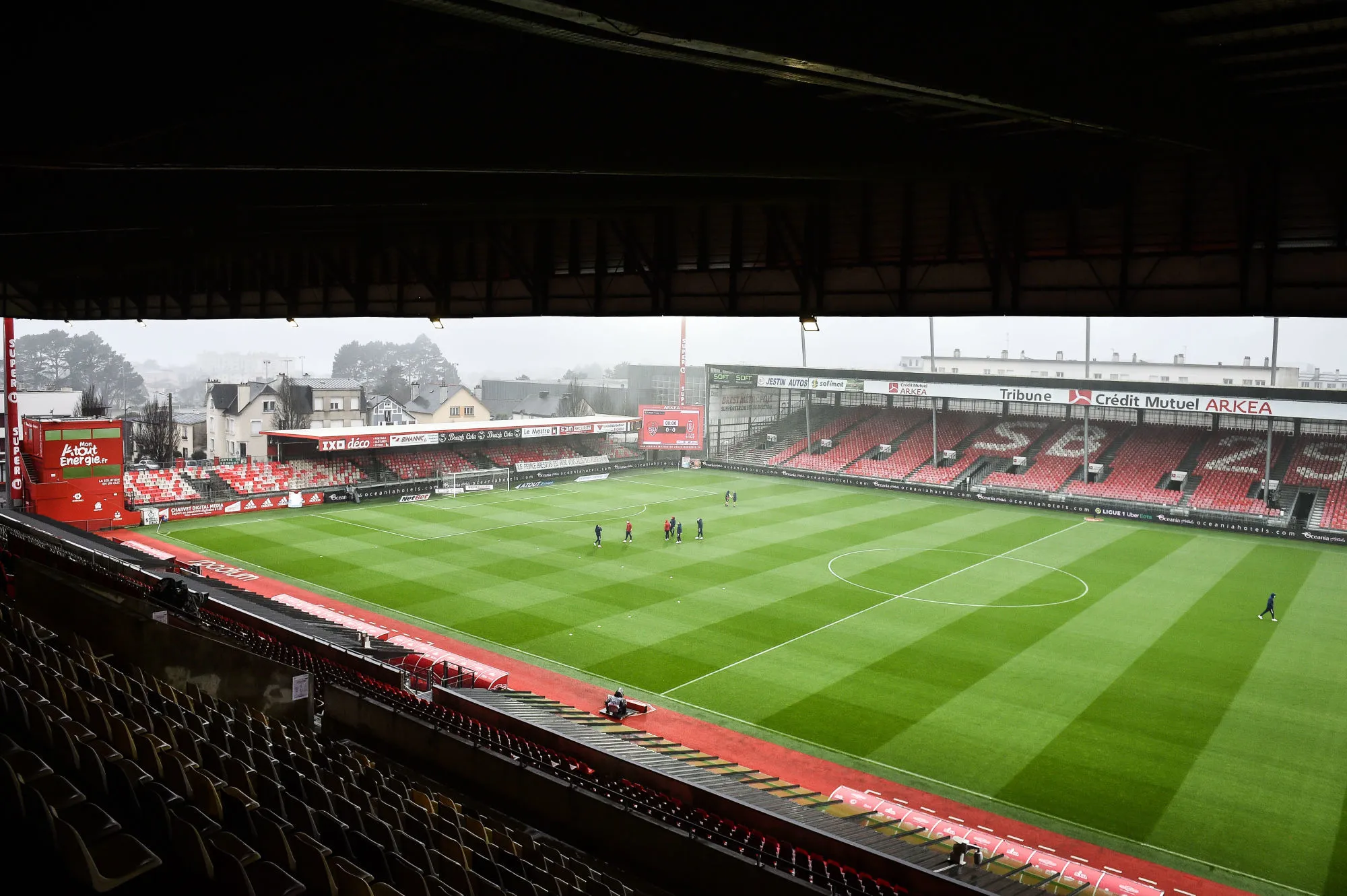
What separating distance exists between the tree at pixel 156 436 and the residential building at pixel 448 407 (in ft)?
67.5

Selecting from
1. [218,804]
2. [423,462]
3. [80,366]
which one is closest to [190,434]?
[423,462]

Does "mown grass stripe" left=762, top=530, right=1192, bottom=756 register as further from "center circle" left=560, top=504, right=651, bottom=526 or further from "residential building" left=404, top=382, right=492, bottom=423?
"residential building" left=404, top=382, right=492, bottom=423

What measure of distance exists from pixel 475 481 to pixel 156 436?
3292 centimetres

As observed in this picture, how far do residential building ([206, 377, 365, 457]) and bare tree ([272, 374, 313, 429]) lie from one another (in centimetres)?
9

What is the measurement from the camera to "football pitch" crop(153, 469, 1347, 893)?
17047mm

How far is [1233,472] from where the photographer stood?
49812 millimetres

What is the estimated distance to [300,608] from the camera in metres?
27.0

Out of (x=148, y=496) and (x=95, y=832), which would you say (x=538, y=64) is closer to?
(x=95, y=832)

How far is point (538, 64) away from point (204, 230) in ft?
27.9

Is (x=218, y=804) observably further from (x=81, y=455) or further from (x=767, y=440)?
(x=767, y=440)

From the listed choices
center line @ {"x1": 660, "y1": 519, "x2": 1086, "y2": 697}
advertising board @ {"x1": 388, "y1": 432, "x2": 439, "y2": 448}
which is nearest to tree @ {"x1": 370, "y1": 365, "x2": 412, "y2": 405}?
advertising board @ {"x1": 388, "y1": 432, "x2": 439, "y2": 448}

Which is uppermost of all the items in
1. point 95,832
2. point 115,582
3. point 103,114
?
point 103,114

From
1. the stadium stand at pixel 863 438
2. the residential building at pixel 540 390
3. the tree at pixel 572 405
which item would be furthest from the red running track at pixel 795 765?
the residential building at pixel 540 390

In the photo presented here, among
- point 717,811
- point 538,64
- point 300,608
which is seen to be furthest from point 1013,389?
point 538,64
